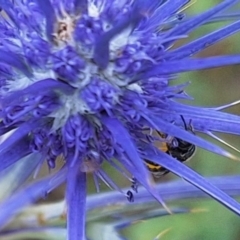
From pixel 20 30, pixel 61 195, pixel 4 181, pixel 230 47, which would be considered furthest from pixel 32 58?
pixel 230 47

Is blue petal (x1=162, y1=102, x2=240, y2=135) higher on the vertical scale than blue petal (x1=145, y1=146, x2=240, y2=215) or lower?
higher

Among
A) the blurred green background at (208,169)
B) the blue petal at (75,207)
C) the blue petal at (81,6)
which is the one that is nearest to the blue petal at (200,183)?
the blue petal at (75,207)

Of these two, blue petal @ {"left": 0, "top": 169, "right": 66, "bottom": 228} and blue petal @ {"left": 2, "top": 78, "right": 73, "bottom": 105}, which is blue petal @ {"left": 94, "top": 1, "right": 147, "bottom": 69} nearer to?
blue petal @ {"left": 2, "top": 78, "right": 73, "bottom": 105}

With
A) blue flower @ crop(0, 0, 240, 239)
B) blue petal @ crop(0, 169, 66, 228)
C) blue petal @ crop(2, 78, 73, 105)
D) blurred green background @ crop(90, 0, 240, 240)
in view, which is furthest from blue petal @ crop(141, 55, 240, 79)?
blurred green background @ crop(90, 0, 240, 240)

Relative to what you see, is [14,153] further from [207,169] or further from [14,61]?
[207,169]

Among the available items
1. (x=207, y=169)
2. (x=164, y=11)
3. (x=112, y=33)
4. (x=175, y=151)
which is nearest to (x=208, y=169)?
(x=207, y=169)

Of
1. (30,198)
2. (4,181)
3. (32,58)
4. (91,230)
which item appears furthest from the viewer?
(91,230)

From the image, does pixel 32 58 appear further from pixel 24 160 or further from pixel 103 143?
pixel 24 160
